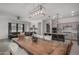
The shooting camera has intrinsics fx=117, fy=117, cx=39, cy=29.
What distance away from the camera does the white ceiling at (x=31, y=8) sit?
2705 millimetres

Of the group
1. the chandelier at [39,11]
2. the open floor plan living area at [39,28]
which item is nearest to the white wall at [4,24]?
the open floor plan living area at [39,28]

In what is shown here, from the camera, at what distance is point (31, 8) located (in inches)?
108

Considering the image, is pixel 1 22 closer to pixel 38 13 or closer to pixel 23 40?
pixel 23 40

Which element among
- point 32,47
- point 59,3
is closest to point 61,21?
point 59,3

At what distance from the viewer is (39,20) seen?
2771 mm

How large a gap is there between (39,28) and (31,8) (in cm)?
51

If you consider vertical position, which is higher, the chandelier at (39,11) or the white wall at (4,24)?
the chandelier at (39,11)

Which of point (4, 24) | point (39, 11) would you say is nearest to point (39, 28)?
point (39, 11)

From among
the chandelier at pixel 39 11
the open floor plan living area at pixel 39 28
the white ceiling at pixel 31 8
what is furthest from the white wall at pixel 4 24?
the chandelier at pixel 39 11

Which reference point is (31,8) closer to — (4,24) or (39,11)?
(39,11)

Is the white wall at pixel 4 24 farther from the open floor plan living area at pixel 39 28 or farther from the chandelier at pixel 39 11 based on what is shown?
the chandelier at pixel 39 11

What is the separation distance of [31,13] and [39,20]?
250 millimetres

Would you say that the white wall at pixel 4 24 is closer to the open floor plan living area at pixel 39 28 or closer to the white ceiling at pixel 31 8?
the open floor plan living area at pixel 39 28

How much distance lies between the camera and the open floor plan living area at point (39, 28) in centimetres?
269
